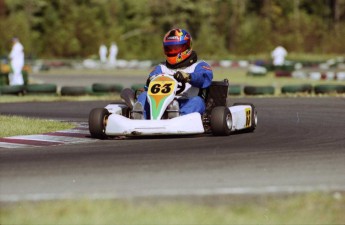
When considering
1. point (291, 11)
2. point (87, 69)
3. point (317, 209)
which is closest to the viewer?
point (317, 209)

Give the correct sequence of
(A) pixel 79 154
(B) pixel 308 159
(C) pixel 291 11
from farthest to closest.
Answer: (C) pixel 291 11
(A) pixel 79 154
(B) pixel 308 159

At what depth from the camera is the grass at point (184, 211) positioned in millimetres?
6301

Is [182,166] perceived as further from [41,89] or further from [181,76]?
[41,89]

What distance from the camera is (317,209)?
6668 mm

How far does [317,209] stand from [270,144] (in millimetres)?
4203

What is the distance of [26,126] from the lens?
43.4ft

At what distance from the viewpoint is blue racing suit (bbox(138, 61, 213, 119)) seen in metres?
11.9

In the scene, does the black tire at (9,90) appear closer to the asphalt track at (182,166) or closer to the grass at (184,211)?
the asphalt track at (182,166)

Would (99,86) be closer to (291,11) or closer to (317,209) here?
(317,209)

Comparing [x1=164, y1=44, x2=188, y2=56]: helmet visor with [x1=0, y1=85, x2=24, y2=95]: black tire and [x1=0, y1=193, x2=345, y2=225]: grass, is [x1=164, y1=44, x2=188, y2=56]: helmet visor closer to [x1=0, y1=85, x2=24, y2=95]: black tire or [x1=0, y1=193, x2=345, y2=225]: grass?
[x1=0, y1=193, x2=345, y2=225]: grass

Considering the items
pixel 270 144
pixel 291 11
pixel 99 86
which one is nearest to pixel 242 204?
pixel 270 144

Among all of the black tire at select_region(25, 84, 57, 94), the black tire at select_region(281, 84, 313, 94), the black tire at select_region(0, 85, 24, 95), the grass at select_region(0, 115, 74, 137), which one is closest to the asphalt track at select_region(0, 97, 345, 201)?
the grass at select_region(0, 115, 74, 137)

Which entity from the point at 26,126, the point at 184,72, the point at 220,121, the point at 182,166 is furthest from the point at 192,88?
the point at 182,166

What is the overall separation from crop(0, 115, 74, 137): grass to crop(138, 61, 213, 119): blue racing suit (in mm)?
1636
